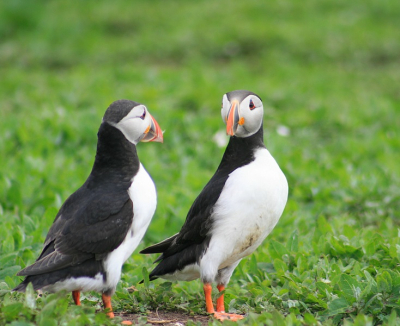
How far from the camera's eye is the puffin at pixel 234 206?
4027 millimetres

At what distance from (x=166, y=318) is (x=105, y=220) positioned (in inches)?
30.0

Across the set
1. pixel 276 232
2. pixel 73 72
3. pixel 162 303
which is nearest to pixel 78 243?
pixel 162 303

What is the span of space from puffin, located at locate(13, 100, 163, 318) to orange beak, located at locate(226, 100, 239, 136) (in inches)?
19.0

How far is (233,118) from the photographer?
4031 mm

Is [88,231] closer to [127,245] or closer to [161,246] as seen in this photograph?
[127,245]

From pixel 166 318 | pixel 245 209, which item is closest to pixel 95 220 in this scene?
pixel 166 318

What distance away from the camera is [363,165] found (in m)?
7.67

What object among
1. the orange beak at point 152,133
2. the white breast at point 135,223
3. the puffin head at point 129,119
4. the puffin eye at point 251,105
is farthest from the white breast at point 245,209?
the puffin head at point 129,119

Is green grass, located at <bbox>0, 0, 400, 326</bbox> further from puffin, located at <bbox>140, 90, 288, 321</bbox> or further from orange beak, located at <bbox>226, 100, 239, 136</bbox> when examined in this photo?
orange beak, located at <bbox>226, 100, 239, 136</bbox>

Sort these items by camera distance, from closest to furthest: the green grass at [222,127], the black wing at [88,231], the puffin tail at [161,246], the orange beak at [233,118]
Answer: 1. the black wing at [88,231]
2. the orange beak at [233,118]
3. the green grass at [222,127]
4. the puffin tail at [161,246]

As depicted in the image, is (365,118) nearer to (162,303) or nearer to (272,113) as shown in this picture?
(272,113)

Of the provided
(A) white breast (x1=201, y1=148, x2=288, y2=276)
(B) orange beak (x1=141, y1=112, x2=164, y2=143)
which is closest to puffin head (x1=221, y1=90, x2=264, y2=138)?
A: (A) white breast (x1=201, y1=148, x2=288, y2=276)

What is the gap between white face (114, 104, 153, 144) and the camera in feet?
13.3

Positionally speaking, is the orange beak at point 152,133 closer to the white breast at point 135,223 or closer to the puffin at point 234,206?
the white breast at point 135,223
